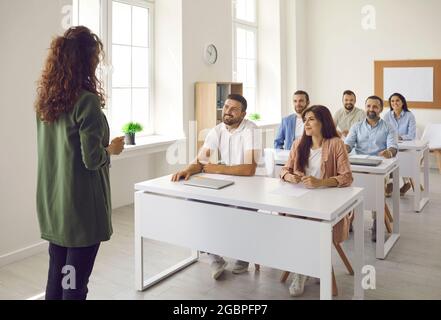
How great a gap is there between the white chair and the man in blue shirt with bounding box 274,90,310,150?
319 cm

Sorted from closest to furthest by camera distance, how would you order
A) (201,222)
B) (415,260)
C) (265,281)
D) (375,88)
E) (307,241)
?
1. (307,241)
2. (201,222)
3. (265,281)
4. (415,260)
5. (375,88)

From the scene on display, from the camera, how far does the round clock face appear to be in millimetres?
6065

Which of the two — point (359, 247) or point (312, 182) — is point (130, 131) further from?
point (359, 247)

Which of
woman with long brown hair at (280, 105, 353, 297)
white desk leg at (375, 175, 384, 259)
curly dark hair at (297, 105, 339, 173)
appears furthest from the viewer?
white desk leg at (375, 175, 384, 259)

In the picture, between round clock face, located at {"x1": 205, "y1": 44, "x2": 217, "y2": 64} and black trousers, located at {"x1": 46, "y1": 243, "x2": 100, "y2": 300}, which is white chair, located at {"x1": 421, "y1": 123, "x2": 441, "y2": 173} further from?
black trousers, located at {"x1": 46, "y1": 243, "x2": 100, "y2": 300}

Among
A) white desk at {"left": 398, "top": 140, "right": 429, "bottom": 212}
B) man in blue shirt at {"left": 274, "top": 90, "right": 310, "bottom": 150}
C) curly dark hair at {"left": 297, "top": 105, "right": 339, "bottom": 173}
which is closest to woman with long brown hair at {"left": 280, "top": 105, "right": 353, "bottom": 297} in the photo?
curly dark hair at {"left": 297, "top": 105, "right": 339, "bottom": 173}

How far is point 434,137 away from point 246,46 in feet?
11.3

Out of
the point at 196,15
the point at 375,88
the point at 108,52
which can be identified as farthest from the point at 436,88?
the point at 108,52

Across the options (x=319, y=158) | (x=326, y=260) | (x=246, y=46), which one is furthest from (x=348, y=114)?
(x=326, y=260)

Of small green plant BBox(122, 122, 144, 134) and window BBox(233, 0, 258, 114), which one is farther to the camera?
window BBox(233, 0, 258, 114)

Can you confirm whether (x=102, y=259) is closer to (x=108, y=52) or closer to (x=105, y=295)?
(x=105, y=295)

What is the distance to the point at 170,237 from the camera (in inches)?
118

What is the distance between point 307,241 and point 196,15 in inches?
164

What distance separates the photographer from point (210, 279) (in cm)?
328
